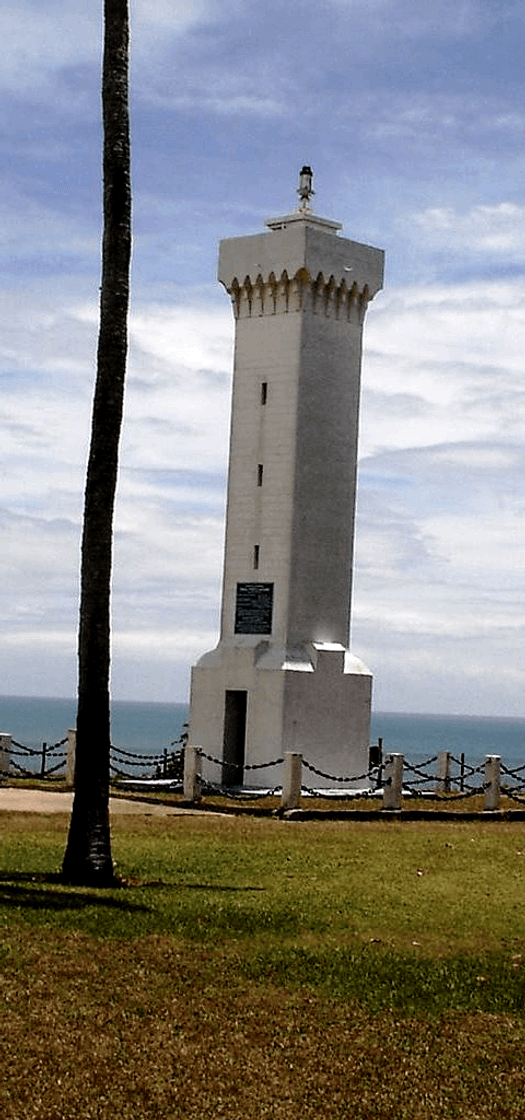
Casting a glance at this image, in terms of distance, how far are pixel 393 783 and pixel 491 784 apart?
2.32 meters

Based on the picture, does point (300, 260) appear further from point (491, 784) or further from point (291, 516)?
point (491, 784)

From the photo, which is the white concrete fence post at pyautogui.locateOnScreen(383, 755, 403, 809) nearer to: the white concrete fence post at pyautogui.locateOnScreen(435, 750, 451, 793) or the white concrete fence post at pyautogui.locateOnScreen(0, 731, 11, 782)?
the white concrete fence post at pyautogui.locateOnScreen(435, 750, 451, 793)

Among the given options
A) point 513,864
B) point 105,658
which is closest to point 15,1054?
point 105,658

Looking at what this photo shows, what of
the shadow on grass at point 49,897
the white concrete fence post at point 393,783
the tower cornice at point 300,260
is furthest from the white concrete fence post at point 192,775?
the shadow on grass at point 49,897

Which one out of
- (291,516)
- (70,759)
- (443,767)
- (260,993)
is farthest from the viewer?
(443,767)

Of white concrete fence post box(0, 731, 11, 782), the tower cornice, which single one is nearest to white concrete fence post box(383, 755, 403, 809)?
white concrete fence post box(0, 731, 11, 782)

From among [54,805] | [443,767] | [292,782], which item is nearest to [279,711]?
[443,767]

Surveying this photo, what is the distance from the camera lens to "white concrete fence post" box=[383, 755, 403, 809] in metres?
30.3

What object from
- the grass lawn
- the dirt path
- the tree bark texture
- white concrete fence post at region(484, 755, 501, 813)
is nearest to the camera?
the grass lawn

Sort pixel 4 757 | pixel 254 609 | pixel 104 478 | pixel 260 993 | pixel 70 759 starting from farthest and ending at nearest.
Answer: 1. pixel 254 609
2. pixel 4 757
3. pixel 70 759
4. pixel 104 478
5. pixel 260 993

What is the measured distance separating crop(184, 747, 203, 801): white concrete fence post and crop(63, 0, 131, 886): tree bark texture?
1166 centimetres

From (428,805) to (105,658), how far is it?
14.8m

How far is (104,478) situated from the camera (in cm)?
1886

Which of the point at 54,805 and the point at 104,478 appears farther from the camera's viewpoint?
the point at 54,805
